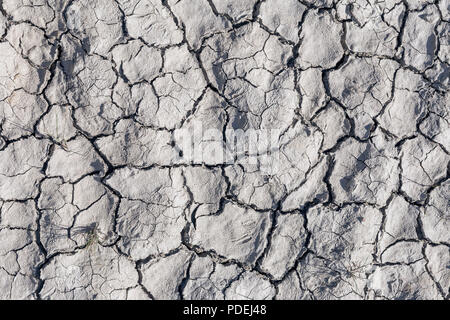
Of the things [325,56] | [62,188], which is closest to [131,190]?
[62,188]

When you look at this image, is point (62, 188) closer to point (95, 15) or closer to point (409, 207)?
point (95, 15)

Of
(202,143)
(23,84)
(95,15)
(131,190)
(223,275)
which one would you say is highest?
(95,15)

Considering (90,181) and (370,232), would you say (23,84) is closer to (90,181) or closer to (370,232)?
(90,181)

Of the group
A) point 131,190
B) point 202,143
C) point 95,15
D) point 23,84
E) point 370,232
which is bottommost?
point 370,232

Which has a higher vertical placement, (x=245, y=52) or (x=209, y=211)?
(x=245, y=52)

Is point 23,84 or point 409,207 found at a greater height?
point 23,84

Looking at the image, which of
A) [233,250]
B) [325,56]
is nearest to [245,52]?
[325,56]
